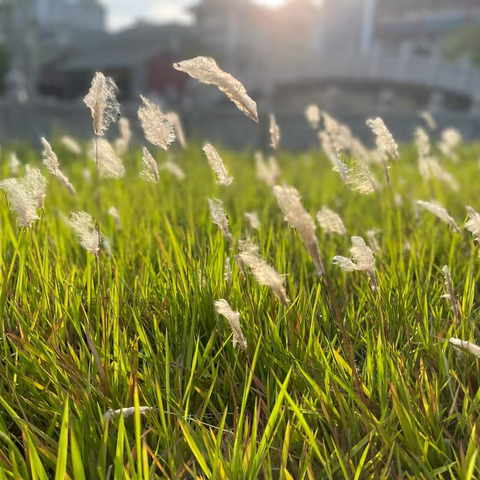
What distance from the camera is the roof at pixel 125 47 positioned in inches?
1181

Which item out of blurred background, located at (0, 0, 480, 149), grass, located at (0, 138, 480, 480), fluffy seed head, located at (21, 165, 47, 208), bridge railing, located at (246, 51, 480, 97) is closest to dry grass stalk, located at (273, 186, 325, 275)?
grass, located at (0, 138, 480, 480)

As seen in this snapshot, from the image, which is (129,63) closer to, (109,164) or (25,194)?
(109,164)

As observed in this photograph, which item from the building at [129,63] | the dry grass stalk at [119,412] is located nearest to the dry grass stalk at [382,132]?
the dry grass stalk at [119,412]

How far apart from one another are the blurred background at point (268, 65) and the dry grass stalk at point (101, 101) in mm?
11581

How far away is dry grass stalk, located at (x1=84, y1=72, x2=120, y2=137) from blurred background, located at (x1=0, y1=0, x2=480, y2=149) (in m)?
11.6

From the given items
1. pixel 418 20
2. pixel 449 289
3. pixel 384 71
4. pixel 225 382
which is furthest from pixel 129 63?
pixel 449 289

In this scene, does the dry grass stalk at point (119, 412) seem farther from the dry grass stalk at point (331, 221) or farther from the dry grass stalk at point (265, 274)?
the dry grass stalk at point (331, 221)

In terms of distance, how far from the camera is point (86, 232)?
52.5 inches

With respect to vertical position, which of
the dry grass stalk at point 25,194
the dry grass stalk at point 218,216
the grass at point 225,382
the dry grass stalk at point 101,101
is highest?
the dry grass stalk at point 101,101

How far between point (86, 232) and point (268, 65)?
25174mm

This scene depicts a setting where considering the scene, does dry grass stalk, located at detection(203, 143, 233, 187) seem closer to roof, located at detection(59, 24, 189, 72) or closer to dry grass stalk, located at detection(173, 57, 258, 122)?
dry grass stalk, located at detection(173, 57, 258, 122)

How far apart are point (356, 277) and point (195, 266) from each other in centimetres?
68

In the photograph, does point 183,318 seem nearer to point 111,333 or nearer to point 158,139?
point 111,333

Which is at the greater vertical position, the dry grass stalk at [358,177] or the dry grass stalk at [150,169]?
the dry grass stalk at [358,177]
